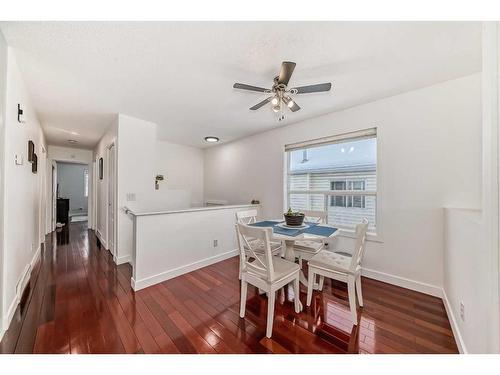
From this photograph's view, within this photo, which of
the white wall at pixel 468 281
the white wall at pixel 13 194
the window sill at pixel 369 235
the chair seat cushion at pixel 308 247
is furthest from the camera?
the window sill at pixel 369 235

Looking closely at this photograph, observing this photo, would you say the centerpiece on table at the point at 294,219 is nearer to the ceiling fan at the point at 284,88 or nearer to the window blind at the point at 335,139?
the ceiling fan at the point at 284,88

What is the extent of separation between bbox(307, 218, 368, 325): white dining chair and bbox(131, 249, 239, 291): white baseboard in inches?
66.2

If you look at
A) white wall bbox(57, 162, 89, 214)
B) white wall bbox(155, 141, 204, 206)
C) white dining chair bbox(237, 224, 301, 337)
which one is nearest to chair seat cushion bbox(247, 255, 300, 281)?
white dining chair bbox(237, 224, 301, 337)

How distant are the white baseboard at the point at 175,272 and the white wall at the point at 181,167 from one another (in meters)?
2.14

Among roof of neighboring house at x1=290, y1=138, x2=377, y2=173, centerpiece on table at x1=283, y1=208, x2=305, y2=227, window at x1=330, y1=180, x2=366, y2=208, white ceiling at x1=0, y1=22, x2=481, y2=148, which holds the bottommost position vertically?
centerpiece on table at x1=283, y1=208, x2=305, y2=227

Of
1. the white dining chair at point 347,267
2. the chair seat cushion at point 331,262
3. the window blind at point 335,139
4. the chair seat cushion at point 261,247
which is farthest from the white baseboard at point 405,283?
the window blind at point 335,139

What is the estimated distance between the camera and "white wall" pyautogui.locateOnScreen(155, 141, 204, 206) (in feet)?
16.4

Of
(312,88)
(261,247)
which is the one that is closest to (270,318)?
(261,247)

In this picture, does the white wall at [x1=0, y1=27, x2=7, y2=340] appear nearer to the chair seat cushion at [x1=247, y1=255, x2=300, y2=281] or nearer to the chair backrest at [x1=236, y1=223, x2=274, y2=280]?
the chair backrest at [x1=236, y1=223, x2=274, y2=280]

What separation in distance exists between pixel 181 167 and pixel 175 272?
10.7 ft

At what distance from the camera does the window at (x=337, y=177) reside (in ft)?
8.96

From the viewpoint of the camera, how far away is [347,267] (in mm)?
1794

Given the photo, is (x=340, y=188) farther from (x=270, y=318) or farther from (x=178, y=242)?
(x=178, y=242)
